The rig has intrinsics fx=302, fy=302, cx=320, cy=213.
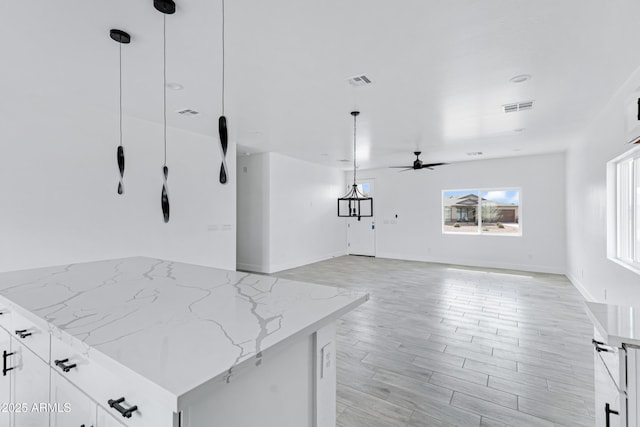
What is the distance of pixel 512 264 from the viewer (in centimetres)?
717

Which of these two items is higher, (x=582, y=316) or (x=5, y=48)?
(x=5, y=48)

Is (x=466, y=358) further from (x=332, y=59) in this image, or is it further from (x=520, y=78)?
(x=332, y=59)

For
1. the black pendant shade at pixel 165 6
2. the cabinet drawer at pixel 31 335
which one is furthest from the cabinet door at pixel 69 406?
the black pendant shade at pixel 165 6

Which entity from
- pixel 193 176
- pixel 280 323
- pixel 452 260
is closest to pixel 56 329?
pixel 280 323

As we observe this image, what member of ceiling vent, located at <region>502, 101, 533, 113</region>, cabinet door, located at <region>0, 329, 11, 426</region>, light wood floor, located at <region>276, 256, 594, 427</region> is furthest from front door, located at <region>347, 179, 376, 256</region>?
cabinet door, located at <region>0, 329, 11, 426</region>

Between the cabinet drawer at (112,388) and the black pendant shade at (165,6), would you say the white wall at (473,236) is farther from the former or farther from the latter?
the cabinet drawer at (112,388)

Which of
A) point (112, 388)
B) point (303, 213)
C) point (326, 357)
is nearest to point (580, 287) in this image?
point (303, 213)

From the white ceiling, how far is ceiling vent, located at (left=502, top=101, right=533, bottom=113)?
11 centimetres

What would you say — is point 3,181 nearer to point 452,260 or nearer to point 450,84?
point 450,84

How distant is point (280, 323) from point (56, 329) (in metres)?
0.80

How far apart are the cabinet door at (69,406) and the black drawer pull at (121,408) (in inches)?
8.4

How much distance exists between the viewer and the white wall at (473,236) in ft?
22.2

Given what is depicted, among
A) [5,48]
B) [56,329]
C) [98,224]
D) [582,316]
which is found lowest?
[582,316]

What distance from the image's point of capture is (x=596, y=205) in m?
4.23
